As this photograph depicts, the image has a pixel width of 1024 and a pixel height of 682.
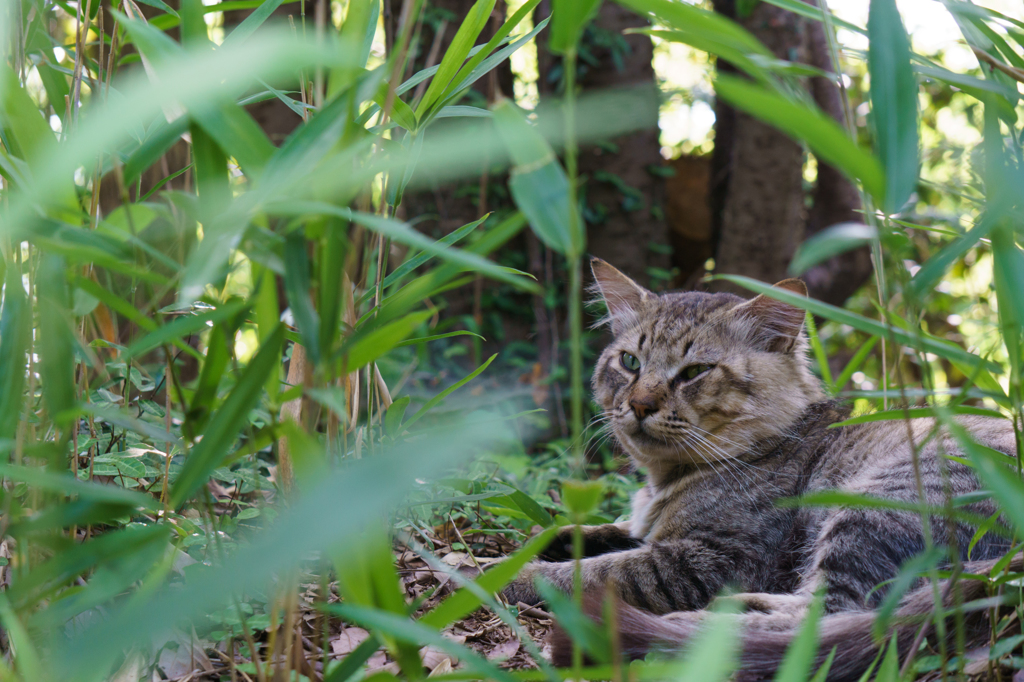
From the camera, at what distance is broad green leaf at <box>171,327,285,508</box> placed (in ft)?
3.04

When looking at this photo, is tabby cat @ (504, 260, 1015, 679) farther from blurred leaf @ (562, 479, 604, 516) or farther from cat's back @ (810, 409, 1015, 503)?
blurred leaf @ (562, 479, 604, 516)

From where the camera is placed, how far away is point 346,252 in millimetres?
919

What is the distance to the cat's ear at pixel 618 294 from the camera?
2.75 meters

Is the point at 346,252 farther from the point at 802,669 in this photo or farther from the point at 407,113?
the point at 802,669

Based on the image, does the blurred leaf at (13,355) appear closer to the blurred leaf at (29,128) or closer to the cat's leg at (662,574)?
the blurred leaf at (29,128)

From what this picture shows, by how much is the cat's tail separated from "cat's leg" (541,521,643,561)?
0.79m

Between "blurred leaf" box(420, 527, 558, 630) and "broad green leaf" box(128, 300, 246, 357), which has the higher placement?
"broad green leaf" box(128, 300, 246, 357)

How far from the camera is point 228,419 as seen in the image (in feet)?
3.06

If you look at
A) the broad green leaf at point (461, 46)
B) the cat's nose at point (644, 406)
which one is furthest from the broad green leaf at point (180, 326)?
the cat's nose at point (644, 406)

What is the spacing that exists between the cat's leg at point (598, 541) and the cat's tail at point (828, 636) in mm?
791

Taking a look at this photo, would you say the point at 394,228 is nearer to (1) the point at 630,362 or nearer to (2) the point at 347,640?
(2) the point at 347,640

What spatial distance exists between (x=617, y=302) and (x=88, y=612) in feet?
6.72

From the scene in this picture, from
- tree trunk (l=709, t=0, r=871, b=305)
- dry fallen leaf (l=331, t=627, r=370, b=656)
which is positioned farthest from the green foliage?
tree trunk (l=709, t=0, r=871, b=305)

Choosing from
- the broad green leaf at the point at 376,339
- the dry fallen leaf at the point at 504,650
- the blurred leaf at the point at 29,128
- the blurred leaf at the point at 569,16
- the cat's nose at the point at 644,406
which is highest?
the blurred leaf at the point at 569,16
